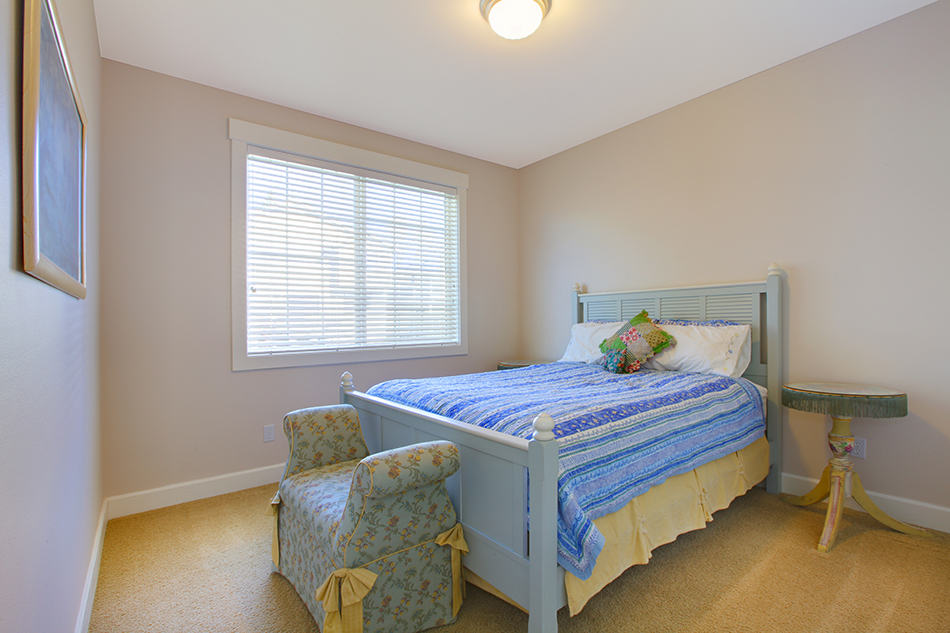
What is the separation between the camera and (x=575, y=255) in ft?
13.8

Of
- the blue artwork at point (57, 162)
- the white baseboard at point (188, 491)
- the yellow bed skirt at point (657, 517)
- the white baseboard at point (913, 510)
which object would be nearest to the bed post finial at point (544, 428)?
→ the yellow bed skirt at point (657, 517)

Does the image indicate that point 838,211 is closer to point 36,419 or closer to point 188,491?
point 36,419

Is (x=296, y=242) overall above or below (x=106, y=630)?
above

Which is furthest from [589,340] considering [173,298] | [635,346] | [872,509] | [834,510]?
[173,298]

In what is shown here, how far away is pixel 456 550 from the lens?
5.61ft

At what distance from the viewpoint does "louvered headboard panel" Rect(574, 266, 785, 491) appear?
113 inches

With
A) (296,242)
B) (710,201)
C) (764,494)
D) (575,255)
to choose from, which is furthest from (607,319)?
(296,242)

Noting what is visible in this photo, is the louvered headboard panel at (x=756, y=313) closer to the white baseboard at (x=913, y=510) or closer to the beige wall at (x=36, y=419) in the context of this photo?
the white baseboard at (x=913, y=510)

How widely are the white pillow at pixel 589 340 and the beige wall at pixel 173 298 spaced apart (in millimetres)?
2000

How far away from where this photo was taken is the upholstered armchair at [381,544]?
58.4 inches

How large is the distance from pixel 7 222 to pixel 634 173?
12.2 ft

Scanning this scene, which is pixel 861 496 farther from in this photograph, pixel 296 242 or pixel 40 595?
pixel 296 242

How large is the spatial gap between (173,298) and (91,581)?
1.62 meters

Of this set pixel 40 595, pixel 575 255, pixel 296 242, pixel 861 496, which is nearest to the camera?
pixel 40 595
